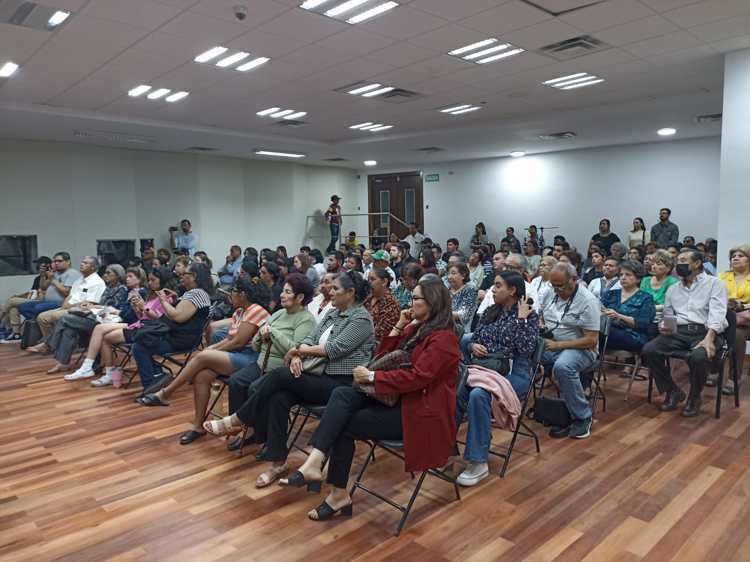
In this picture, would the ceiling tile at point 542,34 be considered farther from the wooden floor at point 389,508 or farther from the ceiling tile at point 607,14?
the wooden floor at point 389,508

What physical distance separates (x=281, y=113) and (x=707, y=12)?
237 inches

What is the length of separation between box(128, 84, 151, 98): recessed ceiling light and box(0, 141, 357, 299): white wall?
4786mm

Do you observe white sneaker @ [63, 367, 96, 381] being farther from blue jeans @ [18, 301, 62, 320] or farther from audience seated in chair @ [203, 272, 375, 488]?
audience seated in chair @ [203, 272, 375, 488]

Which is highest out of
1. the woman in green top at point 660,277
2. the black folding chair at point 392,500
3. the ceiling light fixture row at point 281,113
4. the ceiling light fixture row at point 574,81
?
the ceiling light fixture row at point 281,113

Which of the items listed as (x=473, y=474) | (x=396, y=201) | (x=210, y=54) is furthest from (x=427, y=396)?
(x=396, y=201)

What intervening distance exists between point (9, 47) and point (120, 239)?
7.09 meters

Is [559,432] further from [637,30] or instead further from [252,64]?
[252,64]

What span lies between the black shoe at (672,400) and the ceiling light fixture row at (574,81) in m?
4.01

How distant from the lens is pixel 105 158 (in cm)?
1174

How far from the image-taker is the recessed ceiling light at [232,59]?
582 cm

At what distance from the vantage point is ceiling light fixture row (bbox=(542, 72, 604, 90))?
6789 millimetres

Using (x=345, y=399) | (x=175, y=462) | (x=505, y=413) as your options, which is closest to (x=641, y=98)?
(x=505, y=413)

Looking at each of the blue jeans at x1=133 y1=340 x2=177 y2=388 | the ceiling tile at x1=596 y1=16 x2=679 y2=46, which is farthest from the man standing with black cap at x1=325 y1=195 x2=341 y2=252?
the ceiling tile at x1=596 y1=16 x2=679 y2=46

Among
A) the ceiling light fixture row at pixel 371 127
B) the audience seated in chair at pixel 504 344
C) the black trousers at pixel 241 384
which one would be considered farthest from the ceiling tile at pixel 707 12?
the ceiling light fixture row at pixel 371 127
